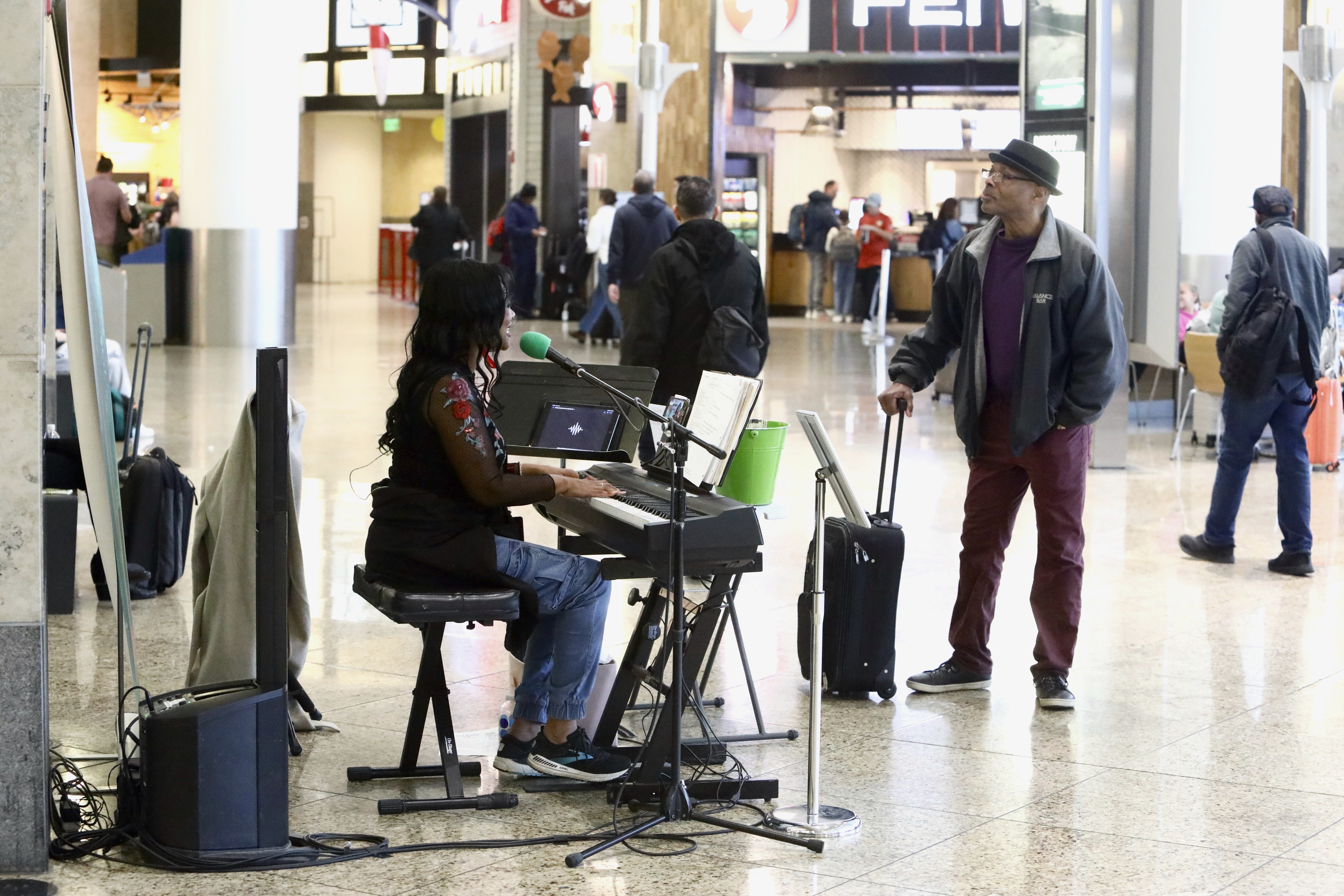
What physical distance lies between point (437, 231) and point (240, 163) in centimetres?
520

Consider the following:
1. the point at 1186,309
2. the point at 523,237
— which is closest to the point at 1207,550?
the point at 1186,309

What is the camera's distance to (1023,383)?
16.4 feet

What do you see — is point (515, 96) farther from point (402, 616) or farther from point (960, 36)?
point (402, 616)

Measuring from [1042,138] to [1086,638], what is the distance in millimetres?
4646

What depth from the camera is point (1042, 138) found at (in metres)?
9.88

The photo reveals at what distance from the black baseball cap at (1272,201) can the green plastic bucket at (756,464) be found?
337 centimetres

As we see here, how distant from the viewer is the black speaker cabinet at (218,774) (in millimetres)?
3566

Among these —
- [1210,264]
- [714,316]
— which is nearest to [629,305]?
[1210,264]

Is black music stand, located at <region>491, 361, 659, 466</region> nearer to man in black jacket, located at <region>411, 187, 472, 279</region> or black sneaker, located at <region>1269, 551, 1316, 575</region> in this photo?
black sneaker, located at <region>1269, 551, 1316, 575</region>

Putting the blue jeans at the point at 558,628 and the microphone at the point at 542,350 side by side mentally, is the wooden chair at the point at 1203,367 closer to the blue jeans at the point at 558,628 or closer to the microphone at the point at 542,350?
the blue jeans at the point at 558,628

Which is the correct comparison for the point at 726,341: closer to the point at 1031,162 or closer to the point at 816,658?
the point at 1031,162

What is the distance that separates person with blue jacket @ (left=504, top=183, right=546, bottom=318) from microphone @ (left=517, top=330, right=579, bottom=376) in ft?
53.1

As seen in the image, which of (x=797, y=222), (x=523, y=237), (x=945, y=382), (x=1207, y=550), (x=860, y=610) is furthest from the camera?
(x=797, y=222)

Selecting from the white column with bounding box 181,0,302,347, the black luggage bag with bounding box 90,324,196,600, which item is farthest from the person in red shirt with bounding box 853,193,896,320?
the black luggage bag with bounding box 90,324,196,600
